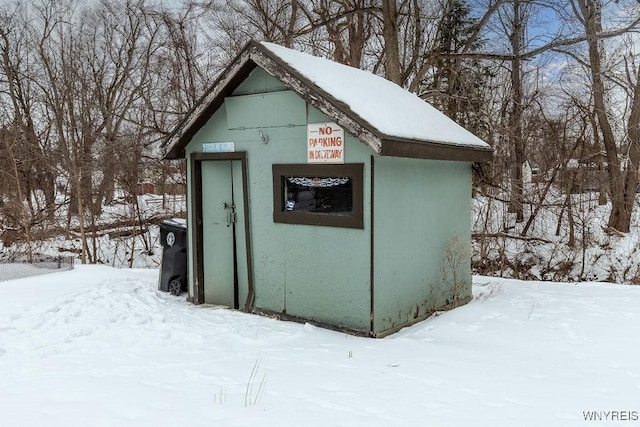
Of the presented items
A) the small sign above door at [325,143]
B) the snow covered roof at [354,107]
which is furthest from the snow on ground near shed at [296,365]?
the snow covered roof at [354,107]

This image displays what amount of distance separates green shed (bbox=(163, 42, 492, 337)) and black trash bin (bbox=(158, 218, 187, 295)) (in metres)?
0.46

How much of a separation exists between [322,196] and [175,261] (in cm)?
299

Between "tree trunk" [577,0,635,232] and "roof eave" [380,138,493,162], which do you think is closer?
"roof eave" [380,138,493,162]

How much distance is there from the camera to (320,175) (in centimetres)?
565

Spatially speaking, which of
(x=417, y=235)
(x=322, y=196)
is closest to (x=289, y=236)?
(x=322, y=196)

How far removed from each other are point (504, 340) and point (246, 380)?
9.45 feet

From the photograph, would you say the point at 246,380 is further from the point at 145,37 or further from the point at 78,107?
the point at 145,37

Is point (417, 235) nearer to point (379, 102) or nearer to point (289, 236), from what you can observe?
point (289, 236)

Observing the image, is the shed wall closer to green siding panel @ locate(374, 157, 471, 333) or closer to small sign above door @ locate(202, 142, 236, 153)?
small sign above door @ locate(202, 142, 236, 153)

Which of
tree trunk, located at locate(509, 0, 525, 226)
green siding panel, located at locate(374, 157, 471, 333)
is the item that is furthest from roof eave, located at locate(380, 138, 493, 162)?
tree trunk, located at locate(509, 0, 525, 226)

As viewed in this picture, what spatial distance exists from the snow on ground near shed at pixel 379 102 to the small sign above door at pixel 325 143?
0.37 meters

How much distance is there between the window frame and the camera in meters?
5.34

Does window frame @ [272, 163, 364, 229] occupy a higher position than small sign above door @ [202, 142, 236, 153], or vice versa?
small sign above door @ [202, 142, 236, 153]

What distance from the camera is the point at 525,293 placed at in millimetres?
7523
